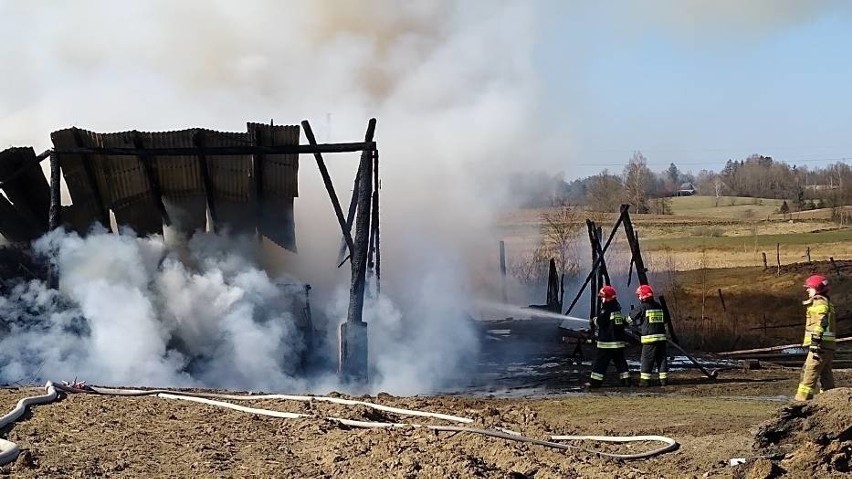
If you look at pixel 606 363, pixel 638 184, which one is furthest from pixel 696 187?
pixel 606 363

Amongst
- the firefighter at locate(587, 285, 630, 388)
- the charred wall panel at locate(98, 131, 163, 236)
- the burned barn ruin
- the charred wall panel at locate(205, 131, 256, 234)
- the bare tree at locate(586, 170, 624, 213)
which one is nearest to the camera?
the burned barn ruin

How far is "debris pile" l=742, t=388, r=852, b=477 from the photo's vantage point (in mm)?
6773

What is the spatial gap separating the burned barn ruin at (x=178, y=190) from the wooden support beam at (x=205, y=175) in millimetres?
16

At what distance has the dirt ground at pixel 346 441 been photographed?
681 centimetres

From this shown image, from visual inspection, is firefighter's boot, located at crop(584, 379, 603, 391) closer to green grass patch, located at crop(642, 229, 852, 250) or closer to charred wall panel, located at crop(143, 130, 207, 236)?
charred wall panel, located at crop(143, 130, 207, 236)

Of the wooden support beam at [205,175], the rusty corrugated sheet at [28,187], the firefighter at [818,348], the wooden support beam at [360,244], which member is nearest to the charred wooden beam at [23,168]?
the rusty corrugated sheet at [28,187]

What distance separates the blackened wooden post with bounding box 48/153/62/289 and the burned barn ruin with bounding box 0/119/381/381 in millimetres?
15

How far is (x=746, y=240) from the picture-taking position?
52094 mm

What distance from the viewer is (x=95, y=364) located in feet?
43.0

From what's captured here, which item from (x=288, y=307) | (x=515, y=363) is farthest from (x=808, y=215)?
(x=288, y=307)

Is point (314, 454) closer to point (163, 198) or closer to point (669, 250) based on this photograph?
point (163, 198)

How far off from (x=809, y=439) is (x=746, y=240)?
1856 inches

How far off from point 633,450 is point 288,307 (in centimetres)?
787

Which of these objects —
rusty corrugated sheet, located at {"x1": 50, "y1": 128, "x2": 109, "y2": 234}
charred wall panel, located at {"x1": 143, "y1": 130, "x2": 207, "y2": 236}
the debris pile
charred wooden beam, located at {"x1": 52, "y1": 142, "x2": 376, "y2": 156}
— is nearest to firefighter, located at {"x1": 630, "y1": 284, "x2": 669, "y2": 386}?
charred wooden beam, located at {"x1": 52, "y1": 142, "x2": 376, "y2": 156}
